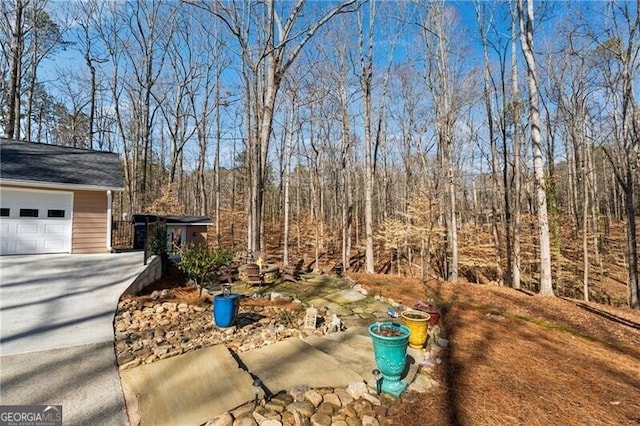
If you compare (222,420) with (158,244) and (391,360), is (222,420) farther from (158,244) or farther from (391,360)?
(158,244)

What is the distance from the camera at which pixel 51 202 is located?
8.60 meters

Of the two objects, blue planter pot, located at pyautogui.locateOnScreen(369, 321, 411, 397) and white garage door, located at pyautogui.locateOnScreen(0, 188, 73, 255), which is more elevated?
white garage door, located at pyautogui.locateOnScreen(0, 188, 73, 255)

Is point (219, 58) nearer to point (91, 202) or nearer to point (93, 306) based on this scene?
point (91, 202)

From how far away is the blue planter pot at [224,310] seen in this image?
4.81m

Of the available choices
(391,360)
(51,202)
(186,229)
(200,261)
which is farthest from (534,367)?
(186,229)

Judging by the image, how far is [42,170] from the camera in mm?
8766

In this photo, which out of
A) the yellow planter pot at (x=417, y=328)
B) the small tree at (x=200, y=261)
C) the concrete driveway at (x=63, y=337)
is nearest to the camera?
the concrete driveway at (x=63, y=337)

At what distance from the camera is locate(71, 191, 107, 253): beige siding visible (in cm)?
888

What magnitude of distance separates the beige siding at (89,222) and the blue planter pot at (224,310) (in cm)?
677

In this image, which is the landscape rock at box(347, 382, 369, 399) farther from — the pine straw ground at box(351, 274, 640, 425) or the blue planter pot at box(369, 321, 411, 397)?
the pine straw ground at box(351, 274, 640, 425)

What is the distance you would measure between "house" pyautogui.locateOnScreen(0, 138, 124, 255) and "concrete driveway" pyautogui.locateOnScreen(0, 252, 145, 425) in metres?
1.29

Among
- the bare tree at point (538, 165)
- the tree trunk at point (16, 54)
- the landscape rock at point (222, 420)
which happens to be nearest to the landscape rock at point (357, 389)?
the landscape rock at point (222, 420)

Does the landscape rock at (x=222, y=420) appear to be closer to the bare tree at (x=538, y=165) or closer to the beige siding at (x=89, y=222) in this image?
the bare tree at (x=538, y=165)

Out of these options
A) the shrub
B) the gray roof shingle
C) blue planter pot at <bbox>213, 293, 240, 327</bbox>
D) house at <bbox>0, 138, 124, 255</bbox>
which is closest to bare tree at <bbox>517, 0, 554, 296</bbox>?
blue planter pot at <bbox>213, 293, 240, 327</bbox>
